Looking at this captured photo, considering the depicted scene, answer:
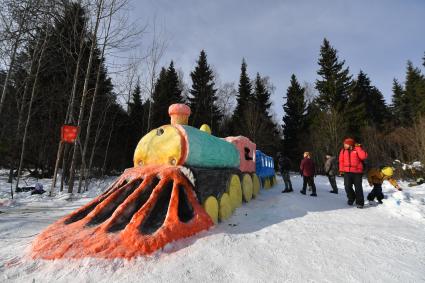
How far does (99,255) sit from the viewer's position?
3326mm

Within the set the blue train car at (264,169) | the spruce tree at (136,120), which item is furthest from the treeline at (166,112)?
the blue train car at (264,169)

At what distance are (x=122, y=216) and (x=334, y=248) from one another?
3.13m

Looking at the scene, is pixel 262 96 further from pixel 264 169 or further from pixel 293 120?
pixel 264 169

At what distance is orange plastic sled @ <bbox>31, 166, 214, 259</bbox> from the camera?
345 cm

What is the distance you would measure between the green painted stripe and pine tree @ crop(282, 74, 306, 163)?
25.7m

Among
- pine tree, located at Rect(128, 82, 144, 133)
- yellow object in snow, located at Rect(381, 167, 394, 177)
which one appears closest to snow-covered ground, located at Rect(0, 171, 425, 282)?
yellow object in snow, located at Rect(381, 167, 394, 177)

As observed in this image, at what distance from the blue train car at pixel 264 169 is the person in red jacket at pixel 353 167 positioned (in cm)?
299

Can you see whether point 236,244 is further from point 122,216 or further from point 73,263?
point 73,263

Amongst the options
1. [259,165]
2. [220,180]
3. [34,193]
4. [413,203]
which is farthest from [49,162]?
[413,203]

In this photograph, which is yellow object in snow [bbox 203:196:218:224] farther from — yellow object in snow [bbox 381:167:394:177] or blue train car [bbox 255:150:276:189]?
yellow object in snow [bbox 381:167:394:177]

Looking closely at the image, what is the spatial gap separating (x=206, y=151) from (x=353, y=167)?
13.1ft

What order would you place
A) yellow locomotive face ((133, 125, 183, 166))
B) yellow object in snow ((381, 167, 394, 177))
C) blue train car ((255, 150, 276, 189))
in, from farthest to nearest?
1. blue train car ((255, 150, 276, 189))
2. yellow object in snow ((381, 167, 394, 177))
3. yellow locomotive face ((133, 125, 183, 166))

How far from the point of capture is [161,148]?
5.14 meters

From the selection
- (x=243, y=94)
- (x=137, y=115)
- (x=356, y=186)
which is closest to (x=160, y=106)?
(x=137, y=115)
